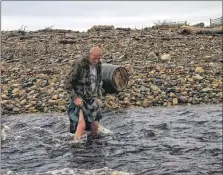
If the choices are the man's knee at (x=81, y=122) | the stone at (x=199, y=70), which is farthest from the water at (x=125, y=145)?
the stone at (x=199, y=70)

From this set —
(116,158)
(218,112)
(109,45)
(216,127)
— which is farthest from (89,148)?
(109,45)

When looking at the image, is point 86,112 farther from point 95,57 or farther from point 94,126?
point 95,57

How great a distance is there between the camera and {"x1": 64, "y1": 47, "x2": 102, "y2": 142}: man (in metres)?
7.56

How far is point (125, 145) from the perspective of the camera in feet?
24.0

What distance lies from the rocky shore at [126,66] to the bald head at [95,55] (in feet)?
12.0

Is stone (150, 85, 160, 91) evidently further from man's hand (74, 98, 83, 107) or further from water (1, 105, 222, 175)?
man's hand (74, 98, 83, 107)

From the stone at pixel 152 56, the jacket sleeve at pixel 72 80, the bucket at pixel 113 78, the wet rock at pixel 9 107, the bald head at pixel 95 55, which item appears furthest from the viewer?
the stone at pixel 152 56

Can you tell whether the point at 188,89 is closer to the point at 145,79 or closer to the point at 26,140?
the point at 145,79

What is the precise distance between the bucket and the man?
12.7 feet

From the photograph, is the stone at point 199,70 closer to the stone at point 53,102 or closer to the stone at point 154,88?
the stone at point 154,88

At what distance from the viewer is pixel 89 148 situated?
23.9ft

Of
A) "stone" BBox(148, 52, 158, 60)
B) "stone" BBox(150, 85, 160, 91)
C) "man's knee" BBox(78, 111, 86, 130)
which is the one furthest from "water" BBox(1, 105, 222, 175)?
"stone" BBox(148, 52, 158, 60)

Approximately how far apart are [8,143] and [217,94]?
223 inches

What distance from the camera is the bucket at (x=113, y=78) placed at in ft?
38.8
